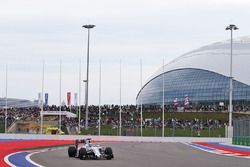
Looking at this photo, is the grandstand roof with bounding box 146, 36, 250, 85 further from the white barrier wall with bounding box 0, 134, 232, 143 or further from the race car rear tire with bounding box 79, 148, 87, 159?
the race car rear tire with bounding box 79, 148, 87, 159

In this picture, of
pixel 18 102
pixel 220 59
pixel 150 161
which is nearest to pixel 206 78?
pixel 220 59

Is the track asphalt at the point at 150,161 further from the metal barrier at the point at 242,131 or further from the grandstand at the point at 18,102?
the grandstand at the point at 18,102

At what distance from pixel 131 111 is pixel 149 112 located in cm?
500

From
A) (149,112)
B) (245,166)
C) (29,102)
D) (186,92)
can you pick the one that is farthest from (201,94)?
(245,166)

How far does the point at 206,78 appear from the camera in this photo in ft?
335

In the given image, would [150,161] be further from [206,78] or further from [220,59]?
[220,59]

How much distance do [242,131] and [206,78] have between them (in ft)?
183

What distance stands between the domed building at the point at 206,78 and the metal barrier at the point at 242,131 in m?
43.6

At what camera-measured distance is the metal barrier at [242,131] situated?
4506cm

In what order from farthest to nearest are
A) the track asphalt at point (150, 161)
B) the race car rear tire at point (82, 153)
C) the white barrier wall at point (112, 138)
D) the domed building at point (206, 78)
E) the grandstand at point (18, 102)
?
the grandstand at point (18, 102) < the domed building at point (206, 78) < the white barrier wall at point (112, 138) < the race car rear tire at point (82, 153) < the track asphalt at point (150, 161)

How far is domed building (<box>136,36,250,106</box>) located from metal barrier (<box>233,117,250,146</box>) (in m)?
43.6

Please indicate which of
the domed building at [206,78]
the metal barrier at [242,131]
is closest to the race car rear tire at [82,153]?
the metal barrier at [242,131]

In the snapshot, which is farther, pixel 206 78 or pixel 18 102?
pixel 18 102

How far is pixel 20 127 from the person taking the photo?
67.4m
